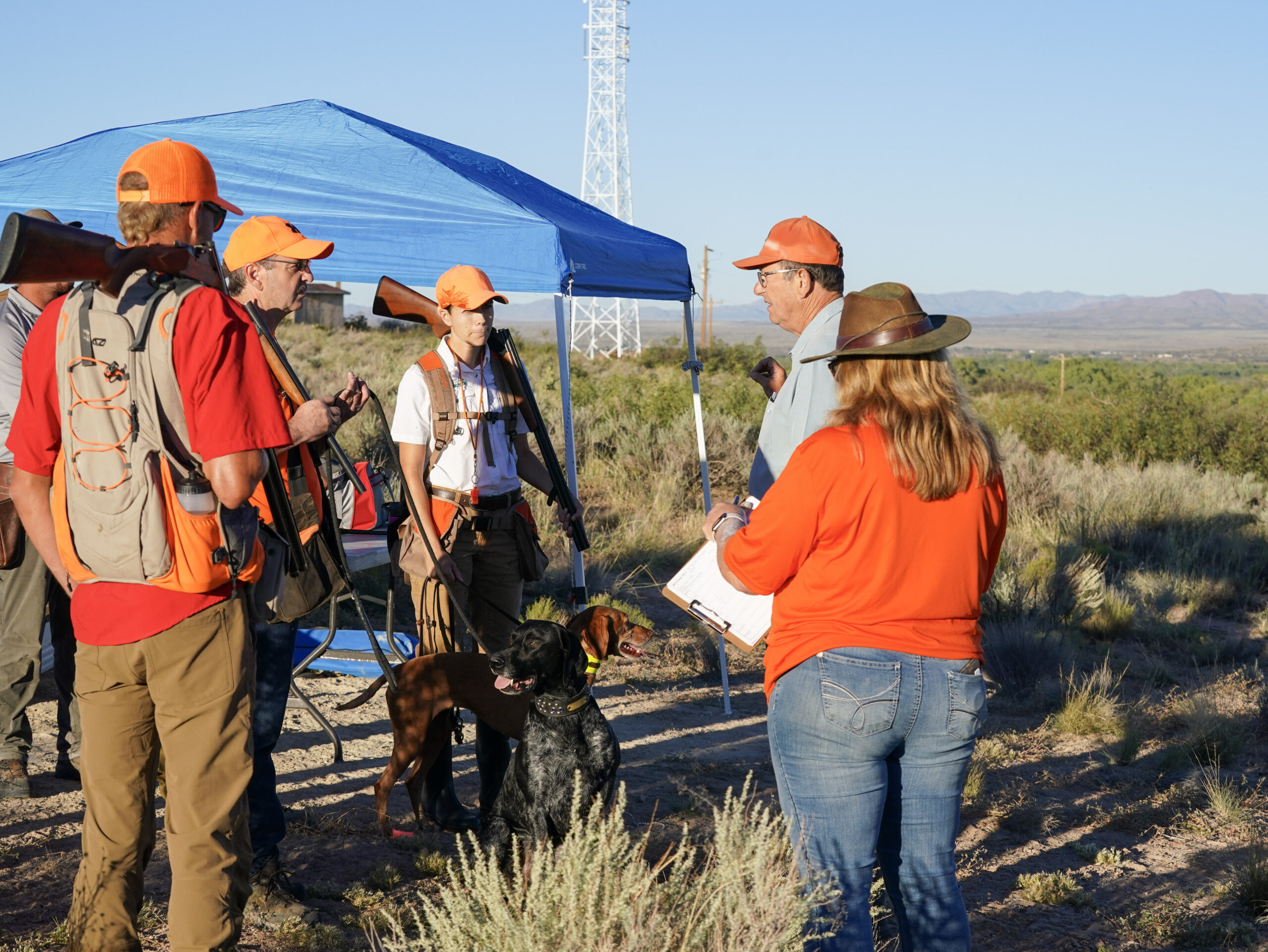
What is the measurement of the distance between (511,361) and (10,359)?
1947mm

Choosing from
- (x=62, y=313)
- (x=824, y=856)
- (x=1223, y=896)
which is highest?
(x=62, y=313)

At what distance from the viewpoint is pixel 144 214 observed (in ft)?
8.09

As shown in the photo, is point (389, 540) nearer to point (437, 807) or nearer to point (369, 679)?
point (437, 807)

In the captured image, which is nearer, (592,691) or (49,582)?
(49,582)

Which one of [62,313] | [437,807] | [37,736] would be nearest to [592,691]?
[437,807]

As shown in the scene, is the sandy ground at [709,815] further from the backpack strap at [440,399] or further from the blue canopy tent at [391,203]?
the backpack strap at [440,399]

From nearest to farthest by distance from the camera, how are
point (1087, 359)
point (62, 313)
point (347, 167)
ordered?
point (62, 313) → point (347, 167) → point (1087, 359)

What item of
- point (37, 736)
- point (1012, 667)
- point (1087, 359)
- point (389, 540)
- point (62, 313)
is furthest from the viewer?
point (1087, 359)

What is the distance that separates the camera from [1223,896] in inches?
177

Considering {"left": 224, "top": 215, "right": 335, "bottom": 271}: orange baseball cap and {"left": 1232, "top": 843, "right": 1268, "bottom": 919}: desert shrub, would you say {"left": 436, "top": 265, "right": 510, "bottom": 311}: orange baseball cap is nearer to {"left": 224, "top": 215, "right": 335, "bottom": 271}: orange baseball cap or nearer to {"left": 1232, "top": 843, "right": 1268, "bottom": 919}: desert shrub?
{"left": 224, "top": 215, "right": 335, "bottom": 271}: orange baseball cap

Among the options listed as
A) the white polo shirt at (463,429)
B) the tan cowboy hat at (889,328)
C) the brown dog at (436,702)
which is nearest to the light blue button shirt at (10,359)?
the white polo shirt at (463,429)

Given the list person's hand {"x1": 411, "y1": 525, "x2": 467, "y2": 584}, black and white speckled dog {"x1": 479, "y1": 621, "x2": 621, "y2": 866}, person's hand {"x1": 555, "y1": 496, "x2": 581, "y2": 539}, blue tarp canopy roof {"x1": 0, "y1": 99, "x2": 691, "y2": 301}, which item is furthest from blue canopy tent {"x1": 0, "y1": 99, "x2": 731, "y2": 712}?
black and white speckled dog {"x1": 479, "y1": 621, "x2": 621, "y2": 866}

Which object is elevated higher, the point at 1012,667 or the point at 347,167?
the point at 347,167

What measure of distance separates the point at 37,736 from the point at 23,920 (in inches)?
77.6
